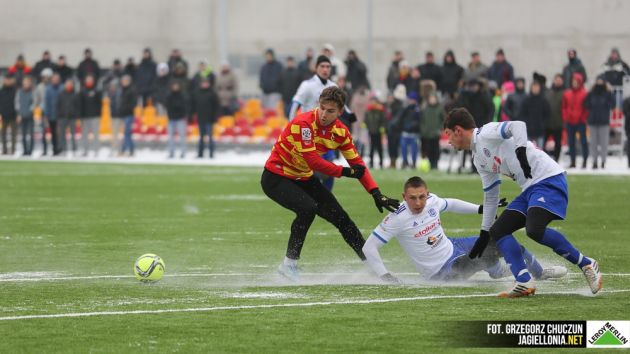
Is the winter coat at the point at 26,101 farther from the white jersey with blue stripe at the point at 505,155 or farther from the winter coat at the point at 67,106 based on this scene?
the white jersey with blue stripe at the point at 505,155

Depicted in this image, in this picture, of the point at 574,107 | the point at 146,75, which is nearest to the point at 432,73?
the point at 574,107

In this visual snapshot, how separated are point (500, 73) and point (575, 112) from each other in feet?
10.4

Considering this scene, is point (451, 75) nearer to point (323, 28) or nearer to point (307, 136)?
point (323, 28)

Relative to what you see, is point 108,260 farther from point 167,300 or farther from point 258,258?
point 167,300

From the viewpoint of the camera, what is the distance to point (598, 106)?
30.7 m

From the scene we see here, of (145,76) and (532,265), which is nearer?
(532,265)

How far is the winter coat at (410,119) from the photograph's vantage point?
31.6 m

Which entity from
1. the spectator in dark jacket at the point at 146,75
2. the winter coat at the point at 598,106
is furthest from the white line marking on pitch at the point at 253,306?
the spectator in dark jacket at the point at 146,75

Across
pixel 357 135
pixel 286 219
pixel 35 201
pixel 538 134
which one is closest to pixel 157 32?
pixel 357 135

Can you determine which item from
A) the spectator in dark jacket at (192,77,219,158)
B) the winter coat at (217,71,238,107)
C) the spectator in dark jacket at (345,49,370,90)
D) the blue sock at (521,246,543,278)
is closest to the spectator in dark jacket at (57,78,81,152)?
the spectator in dark jacket at (192,77,219,158)

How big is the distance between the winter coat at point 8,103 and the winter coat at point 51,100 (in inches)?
47.7

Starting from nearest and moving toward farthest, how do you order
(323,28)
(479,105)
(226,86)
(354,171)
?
(354,171)
(479,105)
(226,86)
(323,28)

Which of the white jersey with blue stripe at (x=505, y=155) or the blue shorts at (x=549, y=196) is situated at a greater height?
the white jersey with blue stripe at (x=505, y=155)

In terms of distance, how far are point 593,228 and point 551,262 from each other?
14.5 feet
